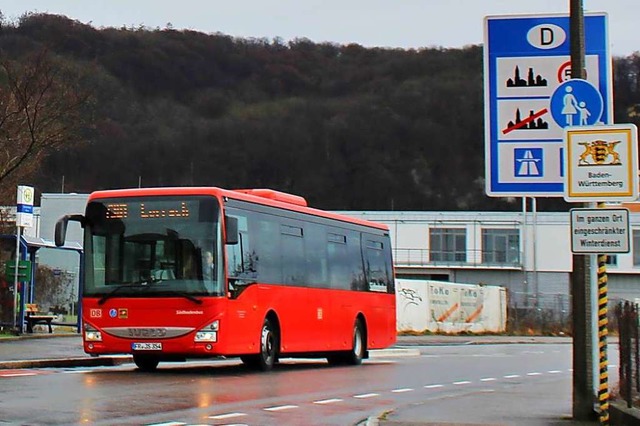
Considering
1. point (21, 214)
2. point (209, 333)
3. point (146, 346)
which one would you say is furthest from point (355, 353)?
point (21, 214)

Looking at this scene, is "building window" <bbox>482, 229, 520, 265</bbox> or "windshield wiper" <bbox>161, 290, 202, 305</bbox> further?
"building window" <bbox>482, 229, 520, 265</bbox>

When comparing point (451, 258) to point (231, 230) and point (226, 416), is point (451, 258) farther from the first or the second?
point (226, 416)

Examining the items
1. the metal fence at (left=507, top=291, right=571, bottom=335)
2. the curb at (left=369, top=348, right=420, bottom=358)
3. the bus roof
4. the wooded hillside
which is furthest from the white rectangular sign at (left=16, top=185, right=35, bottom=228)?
the wooded hillside

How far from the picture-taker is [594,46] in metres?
14.2

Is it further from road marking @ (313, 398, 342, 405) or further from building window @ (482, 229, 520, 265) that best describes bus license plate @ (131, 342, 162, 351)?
building window @ (482, 229, 520, 265)

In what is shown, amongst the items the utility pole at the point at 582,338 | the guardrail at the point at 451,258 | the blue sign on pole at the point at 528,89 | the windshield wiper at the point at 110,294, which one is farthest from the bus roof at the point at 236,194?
the guardrail at the point at 451,258

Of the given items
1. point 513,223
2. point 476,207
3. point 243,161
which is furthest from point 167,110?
point 513,223

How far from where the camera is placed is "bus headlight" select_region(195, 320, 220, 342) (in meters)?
19.2

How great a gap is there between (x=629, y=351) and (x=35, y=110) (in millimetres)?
21542

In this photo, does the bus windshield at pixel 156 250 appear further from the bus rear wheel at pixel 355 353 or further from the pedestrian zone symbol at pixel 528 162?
the bus rear wheel at pixel 355 353

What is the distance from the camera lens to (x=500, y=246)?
78.9m

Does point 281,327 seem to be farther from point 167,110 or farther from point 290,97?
point 290,97

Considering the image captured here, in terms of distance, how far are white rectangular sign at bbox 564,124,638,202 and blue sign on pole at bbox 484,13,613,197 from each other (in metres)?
1.62

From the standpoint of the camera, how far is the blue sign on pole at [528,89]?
1406 cm
